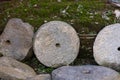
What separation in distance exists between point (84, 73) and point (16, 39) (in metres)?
1.06

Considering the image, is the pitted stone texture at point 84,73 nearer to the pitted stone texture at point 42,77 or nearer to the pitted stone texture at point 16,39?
the pitted stone texture at point 42,77

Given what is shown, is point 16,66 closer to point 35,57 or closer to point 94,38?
point 35,57

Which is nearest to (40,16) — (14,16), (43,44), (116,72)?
(14,16)

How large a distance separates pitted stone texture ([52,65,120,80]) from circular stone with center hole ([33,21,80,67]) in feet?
1.05

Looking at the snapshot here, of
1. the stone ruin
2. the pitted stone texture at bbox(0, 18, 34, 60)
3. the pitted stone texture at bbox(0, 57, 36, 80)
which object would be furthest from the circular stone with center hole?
the pitted stone texture at bbox(0, 57, 36, 80)

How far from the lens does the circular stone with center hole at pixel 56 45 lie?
4988mm

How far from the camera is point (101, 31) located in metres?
5.03

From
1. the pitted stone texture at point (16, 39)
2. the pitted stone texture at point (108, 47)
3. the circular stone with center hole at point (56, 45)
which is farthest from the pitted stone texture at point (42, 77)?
the pitted stone texture at point (108, 47)

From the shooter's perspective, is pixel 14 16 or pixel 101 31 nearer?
pixel 101 31

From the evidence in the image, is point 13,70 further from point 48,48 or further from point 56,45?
point 56,45

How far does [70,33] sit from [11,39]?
2.45 ft

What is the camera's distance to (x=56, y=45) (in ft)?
16.5

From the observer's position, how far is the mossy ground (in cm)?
521

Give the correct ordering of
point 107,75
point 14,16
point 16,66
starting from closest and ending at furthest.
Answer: point 107,75 < point 16,66 < point 14,16
